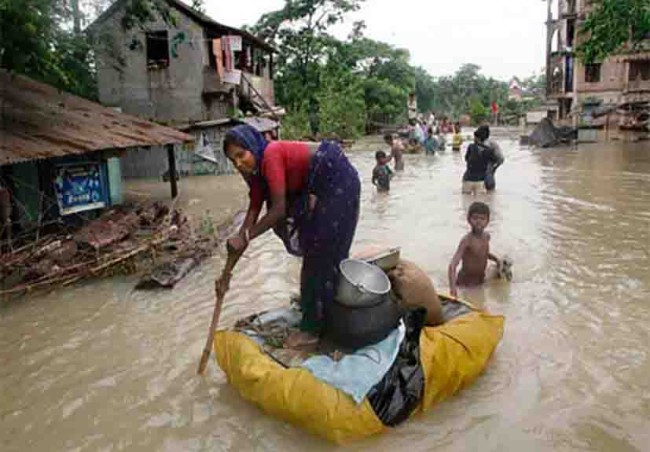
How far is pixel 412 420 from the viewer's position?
12.0 feet

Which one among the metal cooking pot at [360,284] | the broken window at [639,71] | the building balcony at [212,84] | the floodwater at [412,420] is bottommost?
the floodwater at [412,420]

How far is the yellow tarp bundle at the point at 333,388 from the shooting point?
3.36m

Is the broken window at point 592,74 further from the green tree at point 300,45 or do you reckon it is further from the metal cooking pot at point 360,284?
the metal cooking pot at point 360,284

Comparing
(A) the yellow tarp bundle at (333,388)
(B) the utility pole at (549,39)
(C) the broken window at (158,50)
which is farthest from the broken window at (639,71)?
(A) the yellow tarp bundle at (333,388)

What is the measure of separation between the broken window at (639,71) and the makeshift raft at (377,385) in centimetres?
3474

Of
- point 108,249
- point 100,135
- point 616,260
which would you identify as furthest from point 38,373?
point 616,260

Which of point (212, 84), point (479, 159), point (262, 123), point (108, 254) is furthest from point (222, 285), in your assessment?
point (212, 84)

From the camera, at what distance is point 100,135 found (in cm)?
937

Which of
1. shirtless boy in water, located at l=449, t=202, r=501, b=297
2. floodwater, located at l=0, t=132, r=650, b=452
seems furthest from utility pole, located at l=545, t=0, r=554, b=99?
shirtless boy in water, located at l=449, t=202, r=501, b=297

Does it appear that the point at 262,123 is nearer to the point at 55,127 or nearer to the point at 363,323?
the point at 55,127

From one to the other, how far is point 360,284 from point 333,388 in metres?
0.72

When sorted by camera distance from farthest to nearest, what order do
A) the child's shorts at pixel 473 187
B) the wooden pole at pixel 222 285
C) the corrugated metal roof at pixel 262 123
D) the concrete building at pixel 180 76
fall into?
1. the concrete building at pixel 180 76
2. the corrugated metal roof at pixel 262 123
3. the child's shorts at pixel 473 187
4. the wooden pole at pixel 222 285

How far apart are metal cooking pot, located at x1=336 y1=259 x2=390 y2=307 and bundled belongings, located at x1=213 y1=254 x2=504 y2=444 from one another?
28 cm

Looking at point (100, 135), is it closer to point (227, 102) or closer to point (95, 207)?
point (95, 207)
